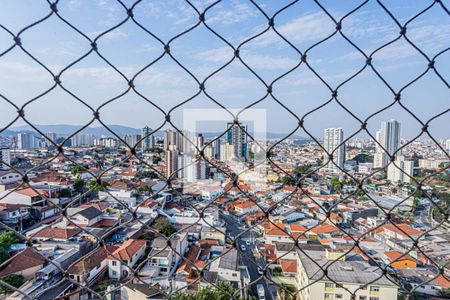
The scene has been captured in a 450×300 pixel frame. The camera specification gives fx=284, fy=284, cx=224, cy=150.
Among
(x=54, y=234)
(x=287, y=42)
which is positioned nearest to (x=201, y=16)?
(x=287, y=42)

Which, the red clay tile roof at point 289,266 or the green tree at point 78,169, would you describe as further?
the red clay tile roof at point 289,266

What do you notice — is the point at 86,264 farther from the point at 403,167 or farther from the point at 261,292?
the point at 261,292

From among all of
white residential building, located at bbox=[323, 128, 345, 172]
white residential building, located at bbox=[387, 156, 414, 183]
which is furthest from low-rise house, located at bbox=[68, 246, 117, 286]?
white residential building, located at bbox=[387, 156, 414, 183]

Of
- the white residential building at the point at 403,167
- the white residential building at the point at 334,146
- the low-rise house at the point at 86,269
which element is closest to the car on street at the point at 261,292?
the low-rise house at the point at 86,269

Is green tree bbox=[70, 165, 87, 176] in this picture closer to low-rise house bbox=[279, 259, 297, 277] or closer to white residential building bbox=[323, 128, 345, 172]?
white residential building bbox=[323, 128, 345, 172]

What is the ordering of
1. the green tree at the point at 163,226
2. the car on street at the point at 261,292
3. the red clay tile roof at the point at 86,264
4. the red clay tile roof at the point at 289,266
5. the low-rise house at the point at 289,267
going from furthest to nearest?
the green tree at the point at 163,226 → the red clay tile roof at the point at 289,266 → the low-rise house at the point at 289,267 → the car on street at the point at 261,292 → the red clay tile roof at the point at 86,264

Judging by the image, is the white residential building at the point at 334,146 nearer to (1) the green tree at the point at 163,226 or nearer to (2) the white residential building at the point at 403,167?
(2) the white residential building at the point at 403,167

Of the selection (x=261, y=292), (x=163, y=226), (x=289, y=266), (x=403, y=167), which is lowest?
(x=261, y=292)

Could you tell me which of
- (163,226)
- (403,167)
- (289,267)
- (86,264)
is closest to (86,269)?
(86,264)

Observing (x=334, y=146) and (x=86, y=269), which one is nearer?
(x=334, y=146)

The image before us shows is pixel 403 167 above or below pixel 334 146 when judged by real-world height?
below

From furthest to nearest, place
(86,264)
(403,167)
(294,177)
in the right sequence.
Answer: (86,264) → (403,167) → (294,177)

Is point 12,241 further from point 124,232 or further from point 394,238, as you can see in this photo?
point 394,238
